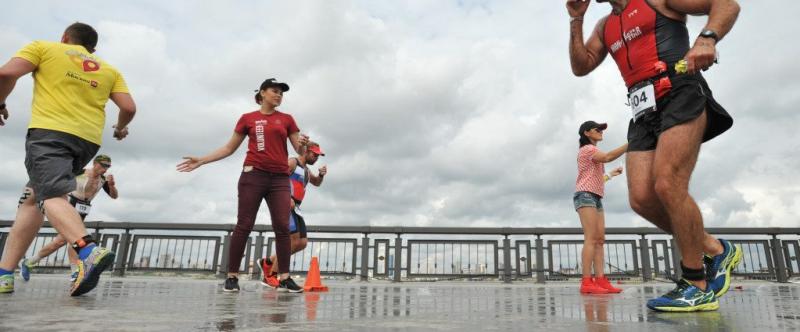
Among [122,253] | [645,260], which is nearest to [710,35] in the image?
[645,260]

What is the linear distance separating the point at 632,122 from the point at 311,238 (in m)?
9.10

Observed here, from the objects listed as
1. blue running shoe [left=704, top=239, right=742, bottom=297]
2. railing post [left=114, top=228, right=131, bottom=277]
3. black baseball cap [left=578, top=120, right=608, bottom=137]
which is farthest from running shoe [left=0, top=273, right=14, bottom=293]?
railing post [left=114, top=228, right=131, bottom=277]

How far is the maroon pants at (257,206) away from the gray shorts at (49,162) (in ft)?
5.00

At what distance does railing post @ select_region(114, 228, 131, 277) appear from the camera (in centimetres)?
1104

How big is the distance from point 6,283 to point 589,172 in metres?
5.21

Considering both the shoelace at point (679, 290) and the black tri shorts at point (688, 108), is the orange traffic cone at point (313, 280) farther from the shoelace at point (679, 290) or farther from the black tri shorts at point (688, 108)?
the black tri shorts at point (688, 108)

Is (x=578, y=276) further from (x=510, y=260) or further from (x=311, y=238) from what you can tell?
(x=311, y=238)

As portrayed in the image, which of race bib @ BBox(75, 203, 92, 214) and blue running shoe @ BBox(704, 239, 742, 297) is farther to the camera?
race bib @ BBox(75, 203, 92, 214)

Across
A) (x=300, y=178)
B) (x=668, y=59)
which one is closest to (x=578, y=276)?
(x=300, y=178)

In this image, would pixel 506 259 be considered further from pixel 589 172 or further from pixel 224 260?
pixel 224 260

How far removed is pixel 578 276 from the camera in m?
10.9

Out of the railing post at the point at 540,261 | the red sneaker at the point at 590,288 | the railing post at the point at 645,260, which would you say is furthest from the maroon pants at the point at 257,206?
the railing post at the point at 645,260

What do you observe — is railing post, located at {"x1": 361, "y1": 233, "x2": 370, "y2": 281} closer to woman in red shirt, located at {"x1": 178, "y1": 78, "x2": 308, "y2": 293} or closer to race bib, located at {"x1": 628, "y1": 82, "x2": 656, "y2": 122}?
woman in red shirt, located at {"x1": 178, "y1": 78, "x2": 308, "y2": 293}

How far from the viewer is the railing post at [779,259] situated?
1091 centimetres
